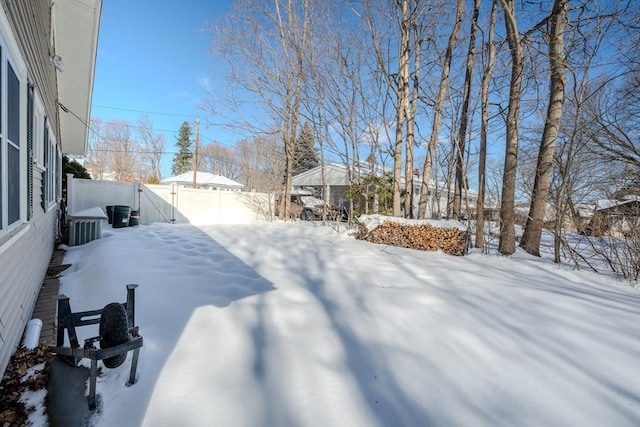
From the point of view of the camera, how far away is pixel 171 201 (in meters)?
12.6

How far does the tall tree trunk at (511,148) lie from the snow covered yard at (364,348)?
98.4 inches

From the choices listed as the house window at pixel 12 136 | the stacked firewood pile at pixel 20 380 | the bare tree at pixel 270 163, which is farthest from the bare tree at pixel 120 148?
the stacked firewood pile at pixel 20 380

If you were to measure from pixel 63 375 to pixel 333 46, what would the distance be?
11.6 meters

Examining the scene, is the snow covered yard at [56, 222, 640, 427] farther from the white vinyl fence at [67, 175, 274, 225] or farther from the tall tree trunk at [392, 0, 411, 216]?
the white vinyl fence at [67, 175, 274, 225]

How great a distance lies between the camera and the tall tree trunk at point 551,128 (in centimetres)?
688

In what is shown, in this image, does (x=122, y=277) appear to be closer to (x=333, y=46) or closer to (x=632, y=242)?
(x=632, y=242)

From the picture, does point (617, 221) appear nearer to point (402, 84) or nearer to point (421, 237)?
point (421, 237)

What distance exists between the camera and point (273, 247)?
6801mm

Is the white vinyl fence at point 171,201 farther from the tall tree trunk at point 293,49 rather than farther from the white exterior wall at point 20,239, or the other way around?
the white exterior wall at point 20,239

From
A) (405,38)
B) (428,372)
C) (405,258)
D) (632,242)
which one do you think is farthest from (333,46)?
(428,372)

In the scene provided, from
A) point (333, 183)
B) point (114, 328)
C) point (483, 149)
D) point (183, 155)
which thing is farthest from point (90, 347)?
point (183, 155)

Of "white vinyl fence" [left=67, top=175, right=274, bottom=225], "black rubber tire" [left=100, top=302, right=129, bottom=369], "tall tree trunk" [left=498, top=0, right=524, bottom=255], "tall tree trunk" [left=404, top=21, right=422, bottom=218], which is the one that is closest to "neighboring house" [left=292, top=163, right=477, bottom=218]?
"white vinyl fence" [left=67, top=175, right=274, bottom=225]

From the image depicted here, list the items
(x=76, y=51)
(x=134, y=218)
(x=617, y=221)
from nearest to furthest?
1. (x=617, y=221)
2. (x=76, y=51)
3. (x=134, y=218)

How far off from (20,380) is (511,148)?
870 centimetres
